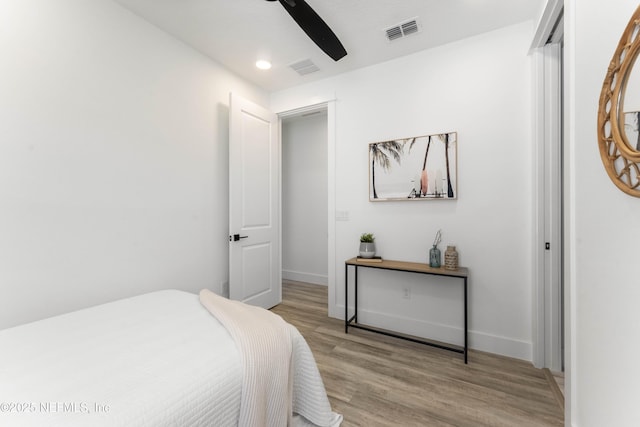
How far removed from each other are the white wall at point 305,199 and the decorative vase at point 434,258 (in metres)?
2.16

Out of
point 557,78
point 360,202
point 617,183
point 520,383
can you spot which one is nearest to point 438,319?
point 520,383

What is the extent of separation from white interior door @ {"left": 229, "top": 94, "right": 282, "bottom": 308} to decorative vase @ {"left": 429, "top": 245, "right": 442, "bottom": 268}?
5.92 feet

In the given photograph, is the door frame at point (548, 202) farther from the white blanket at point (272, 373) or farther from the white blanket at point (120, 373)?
the white blanket at point (120, 373)

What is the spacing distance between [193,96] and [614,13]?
271 centimetres

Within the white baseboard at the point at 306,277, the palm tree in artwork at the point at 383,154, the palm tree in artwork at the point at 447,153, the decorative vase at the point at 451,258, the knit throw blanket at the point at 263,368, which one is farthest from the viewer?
the white baseboard at the point at 306,277

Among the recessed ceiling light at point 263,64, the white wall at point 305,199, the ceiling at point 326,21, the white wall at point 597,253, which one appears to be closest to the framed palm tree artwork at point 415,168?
the ceiling at point 326,21

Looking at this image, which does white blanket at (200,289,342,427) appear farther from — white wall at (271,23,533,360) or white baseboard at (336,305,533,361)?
white wall at (271,23,533,360)

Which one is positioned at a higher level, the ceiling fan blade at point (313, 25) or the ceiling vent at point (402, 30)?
the ceiling vent at point (402, 30)

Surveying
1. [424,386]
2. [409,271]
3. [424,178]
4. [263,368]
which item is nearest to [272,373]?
[263,368]

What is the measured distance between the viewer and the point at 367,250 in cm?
266

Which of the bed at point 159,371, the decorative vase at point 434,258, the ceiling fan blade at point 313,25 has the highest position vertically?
the ceiling fan blade at point 313,25

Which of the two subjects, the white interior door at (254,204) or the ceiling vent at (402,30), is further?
the white interior door at (254,204)

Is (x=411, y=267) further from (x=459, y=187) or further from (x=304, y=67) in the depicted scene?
(x=304, y=67)

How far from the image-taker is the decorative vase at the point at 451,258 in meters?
2.25
